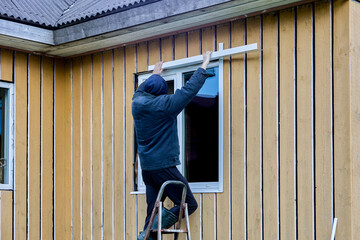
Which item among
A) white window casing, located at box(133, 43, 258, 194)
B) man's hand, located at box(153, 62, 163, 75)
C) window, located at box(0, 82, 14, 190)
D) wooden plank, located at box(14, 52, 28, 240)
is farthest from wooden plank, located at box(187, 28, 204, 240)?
window, located at box(0, 82, 14, 190)

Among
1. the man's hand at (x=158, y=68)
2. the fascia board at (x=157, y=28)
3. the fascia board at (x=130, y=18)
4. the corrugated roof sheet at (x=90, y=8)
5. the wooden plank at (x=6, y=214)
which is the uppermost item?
the corrugated roof sheet at (x=90, y=8)

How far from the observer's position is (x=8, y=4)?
714 cm

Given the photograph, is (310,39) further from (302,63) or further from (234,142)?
(234,142)

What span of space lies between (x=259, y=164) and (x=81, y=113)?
2.71m

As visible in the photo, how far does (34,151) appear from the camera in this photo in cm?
757

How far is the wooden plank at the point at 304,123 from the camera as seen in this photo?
5496mm

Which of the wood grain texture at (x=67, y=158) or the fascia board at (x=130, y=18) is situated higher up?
A: the fascia board at (x=130, y=18)

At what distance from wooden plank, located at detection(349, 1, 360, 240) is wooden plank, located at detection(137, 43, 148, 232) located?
8.05ft

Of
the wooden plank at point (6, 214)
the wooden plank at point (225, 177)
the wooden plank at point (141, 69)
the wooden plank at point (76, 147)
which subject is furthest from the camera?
the wooden plank at point (76, 147)

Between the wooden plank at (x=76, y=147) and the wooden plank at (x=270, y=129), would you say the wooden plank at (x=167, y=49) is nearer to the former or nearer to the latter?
the wooden plank at (x=270, y=129)

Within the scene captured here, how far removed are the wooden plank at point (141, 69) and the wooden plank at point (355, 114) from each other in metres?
2.45

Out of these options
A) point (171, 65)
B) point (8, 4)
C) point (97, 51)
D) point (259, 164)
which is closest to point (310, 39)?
point (259, 164)

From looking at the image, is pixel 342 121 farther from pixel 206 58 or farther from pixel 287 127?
pixel 206 58

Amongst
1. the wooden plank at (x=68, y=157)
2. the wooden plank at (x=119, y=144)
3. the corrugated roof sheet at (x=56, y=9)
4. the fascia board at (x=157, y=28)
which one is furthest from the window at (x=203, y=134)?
the wooden plank at (x=68, y=157)
